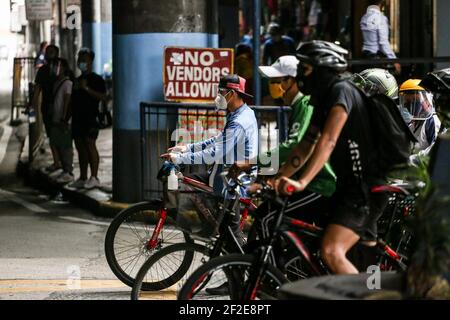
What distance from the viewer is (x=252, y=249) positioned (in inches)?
318

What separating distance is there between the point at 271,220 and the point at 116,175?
7829 mm

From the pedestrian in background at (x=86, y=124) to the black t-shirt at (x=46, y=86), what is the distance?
92.0 inches

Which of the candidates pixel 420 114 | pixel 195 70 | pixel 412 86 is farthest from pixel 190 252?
pixel 195 70

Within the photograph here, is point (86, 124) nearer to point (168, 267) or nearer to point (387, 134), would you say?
point (168, 267)

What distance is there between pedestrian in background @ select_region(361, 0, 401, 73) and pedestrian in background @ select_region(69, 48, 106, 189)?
3677 mm

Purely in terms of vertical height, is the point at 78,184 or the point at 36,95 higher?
the point at 36,95

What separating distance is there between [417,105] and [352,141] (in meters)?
3.15

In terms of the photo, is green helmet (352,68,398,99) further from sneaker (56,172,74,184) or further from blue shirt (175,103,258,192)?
sneaker (56,172,74,184)

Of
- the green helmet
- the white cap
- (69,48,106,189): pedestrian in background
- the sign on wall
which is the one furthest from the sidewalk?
the white cap

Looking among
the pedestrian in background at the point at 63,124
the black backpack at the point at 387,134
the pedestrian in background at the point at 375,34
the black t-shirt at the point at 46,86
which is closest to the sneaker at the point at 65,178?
the pedestrian in background at the point at 63,124

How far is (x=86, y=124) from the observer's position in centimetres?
1695

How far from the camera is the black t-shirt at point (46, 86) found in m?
19.5
